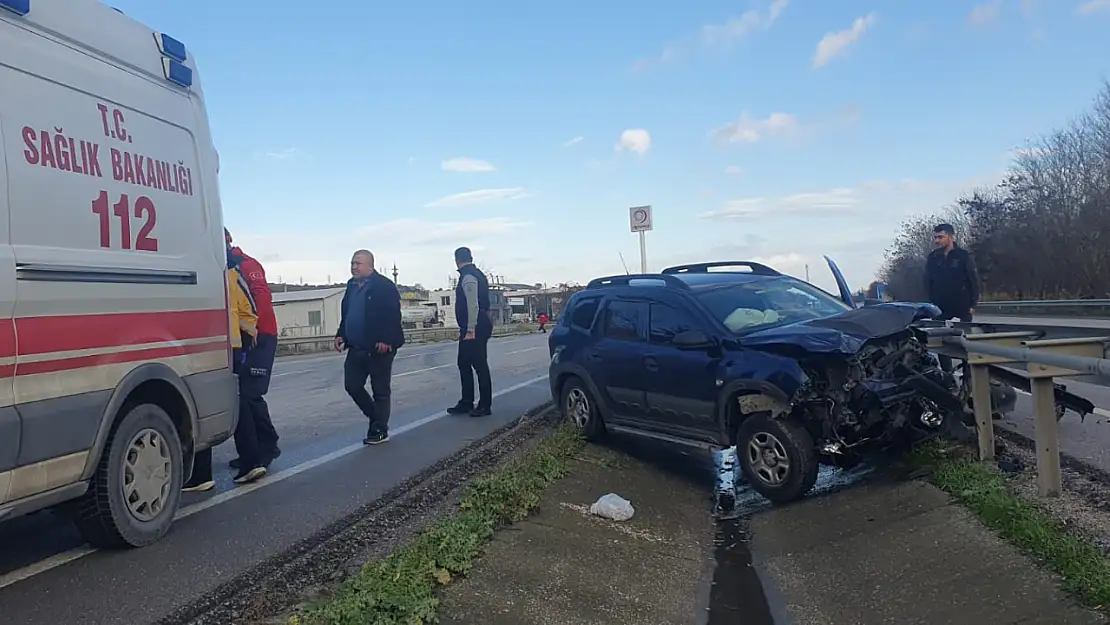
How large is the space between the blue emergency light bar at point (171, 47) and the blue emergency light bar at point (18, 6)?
1.28 m

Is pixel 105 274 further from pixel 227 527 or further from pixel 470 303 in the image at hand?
pixel 470 303

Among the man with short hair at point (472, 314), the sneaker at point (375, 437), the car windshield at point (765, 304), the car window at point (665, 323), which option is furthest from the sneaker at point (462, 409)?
the car windshield at point (765, 304)

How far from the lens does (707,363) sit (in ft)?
23.5

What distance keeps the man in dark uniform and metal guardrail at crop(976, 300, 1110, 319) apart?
1954cm

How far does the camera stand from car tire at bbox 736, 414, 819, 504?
635 centimetres

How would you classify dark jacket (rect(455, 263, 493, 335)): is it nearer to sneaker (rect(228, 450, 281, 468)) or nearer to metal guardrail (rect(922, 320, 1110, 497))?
sneaker (rect(228, 450, 281, 468))

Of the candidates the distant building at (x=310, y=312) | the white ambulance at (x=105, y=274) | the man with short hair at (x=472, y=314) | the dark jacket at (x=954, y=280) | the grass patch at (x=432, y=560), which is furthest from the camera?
the distant building at (x=310, y=312)

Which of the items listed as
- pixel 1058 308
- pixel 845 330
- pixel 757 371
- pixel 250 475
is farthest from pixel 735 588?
pixel 1058 308

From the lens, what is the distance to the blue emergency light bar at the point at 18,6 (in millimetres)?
4203

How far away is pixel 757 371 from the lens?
6648mm

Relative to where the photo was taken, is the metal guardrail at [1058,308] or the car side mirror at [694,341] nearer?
the car side mirror at [694,341]

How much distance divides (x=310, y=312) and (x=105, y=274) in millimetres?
67665

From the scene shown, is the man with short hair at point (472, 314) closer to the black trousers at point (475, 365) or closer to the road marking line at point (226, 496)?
the black trousers at point (475, 365)

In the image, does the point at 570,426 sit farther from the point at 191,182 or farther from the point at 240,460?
the point at 191,182
